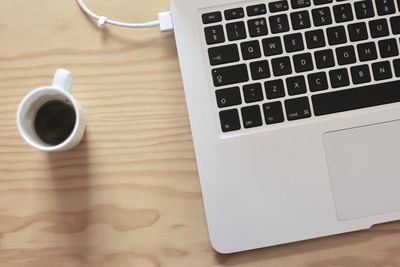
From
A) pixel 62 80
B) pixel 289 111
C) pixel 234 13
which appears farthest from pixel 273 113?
pixel 62 80

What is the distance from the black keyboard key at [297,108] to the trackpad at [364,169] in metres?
0.04

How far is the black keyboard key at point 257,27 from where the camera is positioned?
1.89 feet

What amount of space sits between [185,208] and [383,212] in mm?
230

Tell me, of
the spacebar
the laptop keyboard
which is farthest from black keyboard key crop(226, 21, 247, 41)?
the spacebar

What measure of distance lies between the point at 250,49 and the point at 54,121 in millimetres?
242

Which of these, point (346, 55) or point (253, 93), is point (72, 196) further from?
point (346, 55)

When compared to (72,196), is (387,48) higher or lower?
higher

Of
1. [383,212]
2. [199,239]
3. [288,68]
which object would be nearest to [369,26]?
[288,68]

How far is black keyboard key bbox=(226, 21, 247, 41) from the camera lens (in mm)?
574

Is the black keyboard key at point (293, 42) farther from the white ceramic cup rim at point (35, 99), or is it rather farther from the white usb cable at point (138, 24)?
the white ceramic cup rim at point (35, 99)

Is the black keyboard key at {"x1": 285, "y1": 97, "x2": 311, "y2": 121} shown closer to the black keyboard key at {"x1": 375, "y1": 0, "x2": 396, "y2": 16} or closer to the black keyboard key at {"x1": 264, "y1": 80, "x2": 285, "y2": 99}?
the black keyboard key at {"x1": 264, "y1": 80, "x2": 285, "y2": 99}

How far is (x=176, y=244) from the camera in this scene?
2.00 feet

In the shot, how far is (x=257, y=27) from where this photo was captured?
0.58 meters

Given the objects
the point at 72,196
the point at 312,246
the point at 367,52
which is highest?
the point at 367,52
